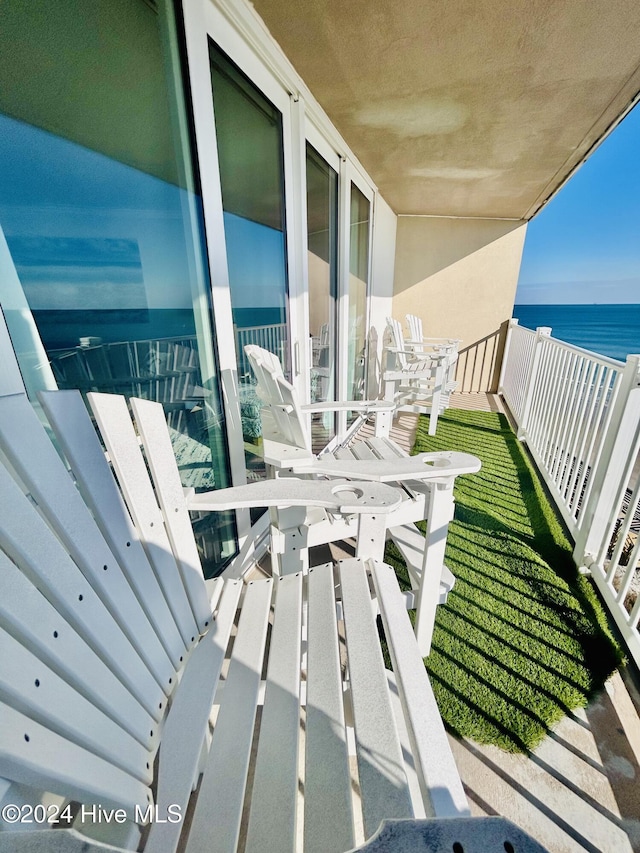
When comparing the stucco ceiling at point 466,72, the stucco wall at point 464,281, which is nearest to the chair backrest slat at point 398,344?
the stucco ceiling at point 466,72

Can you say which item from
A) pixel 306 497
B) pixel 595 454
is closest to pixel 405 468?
pixel 306 497

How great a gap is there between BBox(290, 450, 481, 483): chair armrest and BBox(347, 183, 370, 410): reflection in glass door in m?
2.43

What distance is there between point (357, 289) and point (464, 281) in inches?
106

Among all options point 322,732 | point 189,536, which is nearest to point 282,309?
point 189,536

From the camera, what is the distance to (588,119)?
7.48 feet

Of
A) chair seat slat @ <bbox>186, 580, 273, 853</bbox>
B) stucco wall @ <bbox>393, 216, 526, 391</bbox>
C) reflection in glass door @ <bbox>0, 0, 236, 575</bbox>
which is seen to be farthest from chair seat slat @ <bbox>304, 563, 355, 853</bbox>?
stucco wall @ <bbox>393, 216, 526, 391</bbox>

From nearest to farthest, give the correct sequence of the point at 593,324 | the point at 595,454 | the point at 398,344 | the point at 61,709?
the point at 61,709, the point at 595,454, the point at 398,344, the point at 593,324

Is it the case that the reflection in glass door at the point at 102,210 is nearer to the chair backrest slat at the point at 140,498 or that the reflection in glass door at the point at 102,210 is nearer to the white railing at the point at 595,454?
the chair backrest slat at the point at 140,498

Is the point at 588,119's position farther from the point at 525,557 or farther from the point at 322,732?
the point at 322,732

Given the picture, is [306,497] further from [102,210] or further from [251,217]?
[251,217]

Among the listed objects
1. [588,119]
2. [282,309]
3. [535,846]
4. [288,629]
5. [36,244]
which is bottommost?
[288,629]

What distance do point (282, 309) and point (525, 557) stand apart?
198cm

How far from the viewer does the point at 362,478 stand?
1119 millimetres

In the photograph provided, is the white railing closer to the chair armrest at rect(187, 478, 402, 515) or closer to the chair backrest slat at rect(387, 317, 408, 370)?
the chair armrest at rect(187, 478, 402, 515)
